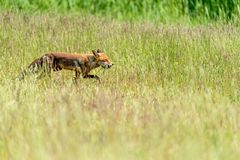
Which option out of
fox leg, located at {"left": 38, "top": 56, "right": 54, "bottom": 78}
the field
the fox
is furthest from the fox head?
fox leg, located at {"left": 38, "top": 56, "right": 54, "bottom": 78}

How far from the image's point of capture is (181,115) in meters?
4.66

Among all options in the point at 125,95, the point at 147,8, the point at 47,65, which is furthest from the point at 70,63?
the point at 147,8

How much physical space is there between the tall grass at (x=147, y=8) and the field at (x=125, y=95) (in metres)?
1.92

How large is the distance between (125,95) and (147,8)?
6.67 metres

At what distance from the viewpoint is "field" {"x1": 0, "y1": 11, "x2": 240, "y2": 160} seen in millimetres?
3908

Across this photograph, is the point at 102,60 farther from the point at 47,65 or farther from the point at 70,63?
the point at 47,65

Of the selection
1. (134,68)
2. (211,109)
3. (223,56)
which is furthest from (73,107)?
(223,56)

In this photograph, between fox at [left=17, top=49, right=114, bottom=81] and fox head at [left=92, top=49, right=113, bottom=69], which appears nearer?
fox at [left=17, top=49, right=114, bottom=81]

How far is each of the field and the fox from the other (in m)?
0.16

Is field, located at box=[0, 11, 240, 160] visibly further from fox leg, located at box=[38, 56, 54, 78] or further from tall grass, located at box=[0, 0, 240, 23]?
tall grass, located at box=[0, 0, 240, 23]

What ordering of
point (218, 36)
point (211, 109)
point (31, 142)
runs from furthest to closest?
point (218, 36) → point (211, 109) → point (31, 142)

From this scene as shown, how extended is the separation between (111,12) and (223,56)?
470 cm

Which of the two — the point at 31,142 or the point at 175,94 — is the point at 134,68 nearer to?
the point at 175,94

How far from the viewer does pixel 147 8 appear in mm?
12539
